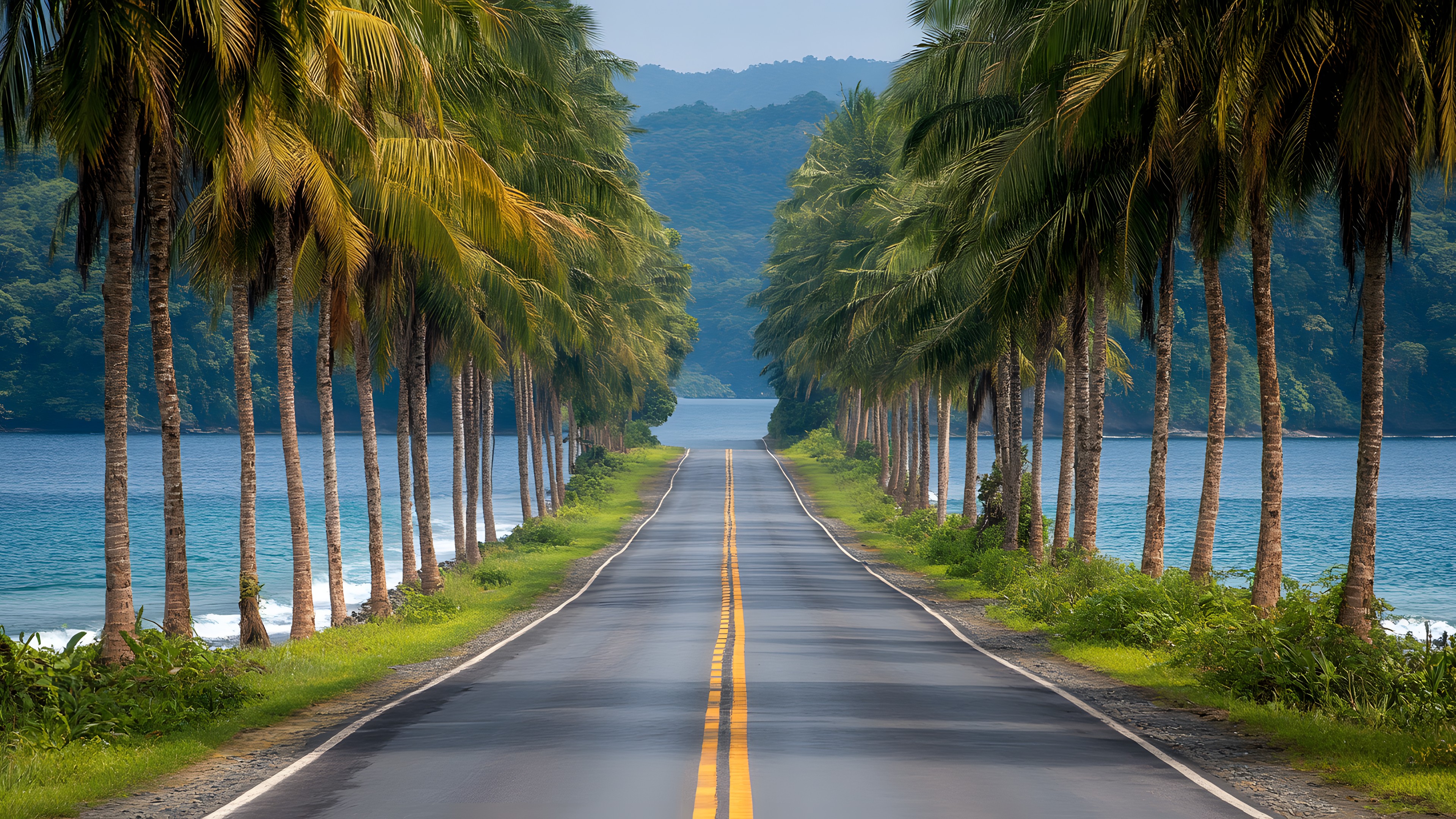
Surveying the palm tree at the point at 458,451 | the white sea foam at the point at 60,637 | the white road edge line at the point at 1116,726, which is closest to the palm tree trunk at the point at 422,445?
the palm tree at the point at 458,451

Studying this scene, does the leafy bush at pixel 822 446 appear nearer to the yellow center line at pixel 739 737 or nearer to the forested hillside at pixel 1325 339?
the forested hillside at pixel 1325 339

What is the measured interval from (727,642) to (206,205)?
1018cm

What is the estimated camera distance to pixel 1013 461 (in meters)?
30.1

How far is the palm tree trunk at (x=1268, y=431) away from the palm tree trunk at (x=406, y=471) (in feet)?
54.6

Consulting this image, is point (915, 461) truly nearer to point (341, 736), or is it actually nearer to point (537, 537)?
point (537, 537)

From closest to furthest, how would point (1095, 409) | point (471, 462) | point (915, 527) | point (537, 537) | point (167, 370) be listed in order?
1. point (167, 370)
2. point (1095, 409)
3. point (471, 462)
4. point (537, 537)
5. point (915, 527)

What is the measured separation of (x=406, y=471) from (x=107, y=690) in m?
14.9

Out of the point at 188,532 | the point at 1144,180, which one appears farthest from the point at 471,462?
the point at 188,532

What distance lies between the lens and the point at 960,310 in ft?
95.5

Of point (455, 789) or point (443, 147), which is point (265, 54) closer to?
point (443, 147)

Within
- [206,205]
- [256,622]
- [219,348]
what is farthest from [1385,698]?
[219,348]

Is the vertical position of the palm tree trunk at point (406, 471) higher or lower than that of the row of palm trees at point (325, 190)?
lower

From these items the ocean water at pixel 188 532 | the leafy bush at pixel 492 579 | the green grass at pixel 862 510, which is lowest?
the ocean water at pixel 188 532

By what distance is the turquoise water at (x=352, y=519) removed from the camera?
41156 mm
